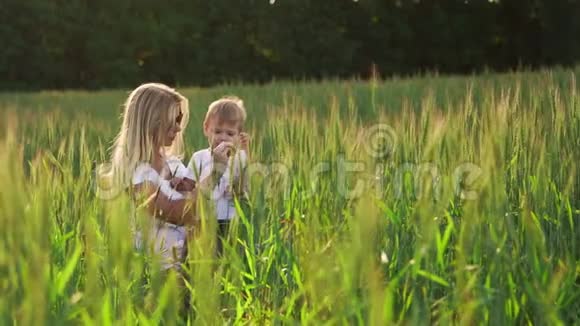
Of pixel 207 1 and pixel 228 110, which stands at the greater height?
pixel 207 1

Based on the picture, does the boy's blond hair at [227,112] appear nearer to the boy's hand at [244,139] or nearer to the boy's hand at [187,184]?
the boy's hand at [244,139]

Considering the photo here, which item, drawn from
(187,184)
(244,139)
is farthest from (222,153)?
(244,139)

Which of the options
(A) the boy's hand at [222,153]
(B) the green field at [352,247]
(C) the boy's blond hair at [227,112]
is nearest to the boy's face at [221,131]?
(C) the boy's blond hair at [227,112]

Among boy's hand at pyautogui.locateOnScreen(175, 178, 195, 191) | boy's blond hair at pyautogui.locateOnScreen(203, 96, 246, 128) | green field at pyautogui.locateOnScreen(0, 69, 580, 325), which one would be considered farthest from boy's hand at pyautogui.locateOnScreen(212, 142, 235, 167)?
boy's blond hair at pyautogui.locateOnScreen(203, 96, 246, 128)

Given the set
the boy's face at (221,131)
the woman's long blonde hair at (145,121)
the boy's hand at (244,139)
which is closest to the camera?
the woman's long blonde hair at (145,121)

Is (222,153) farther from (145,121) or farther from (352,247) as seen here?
(352,247)

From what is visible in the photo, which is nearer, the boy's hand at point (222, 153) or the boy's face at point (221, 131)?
the boy's hand at point (222, 153)

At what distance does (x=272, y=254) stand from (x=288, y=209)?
0.27 meters

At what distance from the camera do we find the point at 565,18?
26516 mm

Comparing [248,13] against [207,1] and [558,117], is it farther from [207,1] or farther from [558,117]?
[558,117]

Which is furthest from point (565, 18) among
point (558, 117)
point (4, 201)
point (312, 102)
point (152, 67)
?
point (4, 201)

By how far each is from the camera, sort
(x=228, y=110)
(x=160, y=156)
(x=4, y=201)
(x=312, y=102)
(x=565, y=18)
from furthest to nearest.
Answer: (x=565, y=18), (x=312, y=102), (x=228, y=110), (x=160, y=156), (x=4, y=201)

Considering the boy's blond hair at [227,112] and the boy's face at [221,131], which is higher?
the boy's blond hair at [227,112]

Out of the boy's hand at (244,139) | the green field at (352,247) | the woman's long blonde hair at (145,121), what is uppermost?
the woman's long blonde hair at (145,121)
